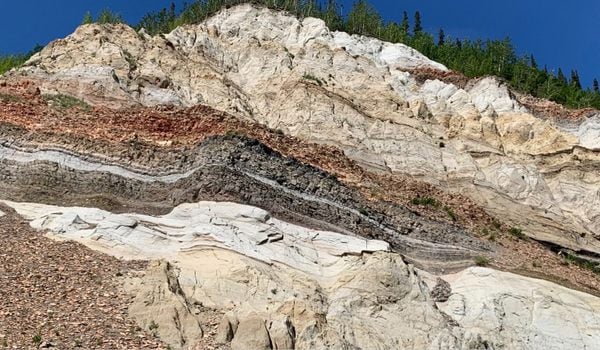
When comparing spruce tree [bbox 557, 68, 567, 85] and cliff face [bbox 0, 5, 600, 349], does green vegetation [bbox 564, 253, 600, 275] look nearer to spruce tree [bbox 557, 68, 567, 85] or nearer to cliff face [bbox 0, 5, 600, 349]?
cliff face [bbox 0, 5, 600, 349]

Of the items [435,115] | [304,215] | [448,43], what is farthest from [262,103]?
[448,43]

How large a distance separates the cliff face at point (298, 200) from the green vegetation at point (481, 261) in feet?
1.02

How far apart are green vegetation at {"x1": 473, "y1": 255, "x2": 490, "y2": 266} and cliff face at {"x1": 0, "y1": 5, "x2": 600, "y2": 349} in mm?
311

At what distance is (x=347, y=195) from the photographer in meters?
22.5

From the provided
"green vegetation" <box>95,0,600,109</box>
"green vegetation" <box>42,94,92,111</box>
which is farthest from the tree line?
"green vegetation" <box>42,94,92,111</box>

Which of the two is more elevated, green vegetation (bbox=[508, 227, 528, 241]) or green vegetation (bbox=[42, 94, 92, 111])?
green vegetation (bbox=[42, 94, 92, 111])

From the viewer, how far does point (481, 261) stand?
21422 millimetres

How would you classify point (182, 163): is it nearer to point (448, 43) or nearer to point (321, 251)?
point (321, 251)

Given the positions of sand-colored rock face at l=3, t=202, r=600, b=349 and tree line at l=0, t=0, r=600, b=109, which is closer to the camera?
sand-colored rock face at l=3, t=202, r=600, b=349

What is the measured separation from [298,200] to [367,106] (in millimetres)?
16043

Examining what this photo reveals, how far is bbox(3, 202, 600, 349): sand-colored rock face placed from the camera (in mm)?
15328

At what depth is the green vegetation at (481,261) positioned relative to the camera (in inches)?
841

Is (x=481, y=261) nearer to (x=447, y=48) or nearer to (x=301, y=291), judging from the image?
(x=301, y=291)

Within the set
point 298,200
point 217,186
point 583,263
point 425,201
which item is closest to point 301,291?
point 298,200
